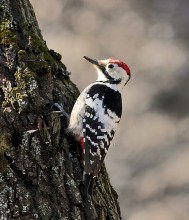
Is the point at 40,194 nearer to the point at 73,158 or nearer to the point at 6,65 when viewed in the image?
the point at 73,158

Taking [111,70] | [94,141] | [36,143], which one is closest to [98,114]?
[94,141]

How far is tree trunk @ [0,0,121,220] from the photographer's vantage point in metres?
3.41

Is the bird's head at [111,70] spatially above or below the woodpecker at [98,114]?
above

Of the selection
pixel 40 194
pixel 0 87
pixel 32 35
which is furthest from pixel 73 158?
pixel 32 35

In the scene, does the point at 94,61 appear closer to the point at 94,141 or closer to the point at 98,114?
the point at 98,114

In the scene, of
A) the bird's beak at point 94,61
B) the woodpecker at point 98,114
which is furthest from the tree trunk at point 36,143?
the bird's beak at point 94,61

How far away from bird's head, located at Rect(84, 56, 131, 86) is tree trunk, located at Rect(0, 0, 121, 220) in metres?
0.57

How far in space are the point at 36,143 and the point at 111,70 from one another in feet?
5.73

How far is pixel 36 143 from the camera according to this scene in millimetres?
3664

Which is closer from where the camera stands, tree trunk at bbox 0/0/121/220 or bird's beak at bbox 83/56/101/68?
tree trunk at bbox 0/0/121/220

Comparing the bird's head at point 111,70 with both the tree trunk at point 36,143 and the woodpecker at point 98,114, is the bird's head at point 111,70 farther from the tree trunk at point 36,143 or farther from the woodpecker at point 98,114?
the tree trunk at point 36,143

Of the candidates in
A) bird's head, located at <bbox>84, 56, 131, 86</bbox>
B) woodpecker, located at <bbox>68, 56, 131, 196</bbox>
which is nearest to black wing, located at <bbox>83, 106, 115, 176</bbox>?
woodpecker, located at <bbox>68, 56, 131, 196</bbox>

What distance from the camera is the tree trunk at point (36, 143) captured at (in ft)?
11.2

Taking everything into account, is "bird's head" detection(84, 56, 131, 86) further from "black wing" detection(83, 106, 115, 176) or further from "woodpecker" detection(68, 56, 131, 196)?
"black wing" detection(83, 106, 115, 176)
